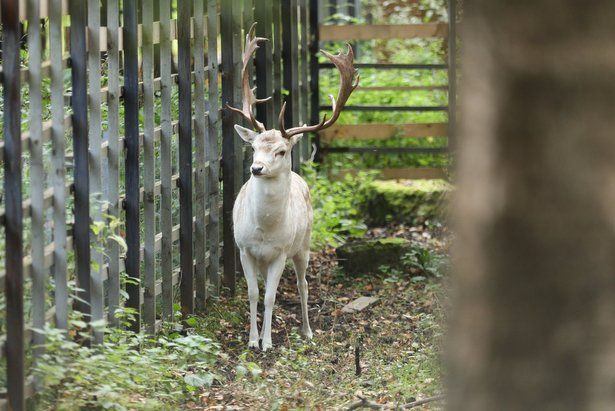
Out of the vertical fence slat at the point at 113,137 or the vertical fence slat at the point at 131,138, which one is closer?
the vertical fence slat at the point at 113,137

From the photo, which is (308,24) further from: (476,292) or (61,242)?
(476,292)

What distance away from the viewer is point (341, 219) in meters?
11.4

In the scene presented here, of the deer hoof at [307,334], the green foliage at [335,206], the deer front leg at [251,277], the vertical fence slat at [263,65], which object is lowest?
the deer hoof at [307,334]

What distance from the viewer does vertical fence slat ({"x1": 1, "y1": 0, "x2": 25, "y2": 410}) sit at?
4.87 meters

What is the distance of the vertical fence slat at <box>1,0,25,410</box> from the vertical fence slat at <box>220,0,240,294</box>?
12.8 ft

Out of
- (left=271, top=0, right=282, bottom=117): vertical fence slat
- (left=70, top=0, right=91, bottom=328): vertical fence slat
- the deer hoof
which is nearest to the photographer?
(left=70, top=0, right=91, bottom=328): vertical fence slat

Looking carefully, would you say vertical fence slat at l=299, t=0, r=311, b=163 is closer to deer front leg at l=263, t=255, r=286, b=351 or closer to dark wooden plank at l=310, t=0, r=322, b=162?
dark wooden plank at l=310, t=0, r=322, b=162

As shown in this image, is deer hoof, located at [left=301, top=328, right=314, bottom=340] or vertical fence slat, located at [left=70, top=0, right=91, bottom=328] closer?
vertical fence slat, located at [left=70, top=0, right=91, bottom=328]

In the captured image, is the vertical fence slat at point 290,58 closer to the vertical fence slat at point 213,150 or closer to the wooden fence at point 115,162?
the wooden fence at point 115,162

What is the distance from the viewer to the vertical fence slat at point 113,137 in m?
6.26

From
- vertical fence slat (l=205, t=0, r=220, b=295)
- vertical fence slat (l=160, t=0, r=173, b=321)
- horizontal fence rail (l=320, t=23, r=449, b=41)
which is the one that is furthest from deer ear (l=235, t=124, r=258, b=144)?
horizontal fence rail (l=320, t=23, r=449, b=41)

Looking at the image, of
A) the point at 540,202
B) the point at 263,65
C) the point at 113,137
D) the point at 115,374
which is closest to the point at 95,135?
the point at 113,137

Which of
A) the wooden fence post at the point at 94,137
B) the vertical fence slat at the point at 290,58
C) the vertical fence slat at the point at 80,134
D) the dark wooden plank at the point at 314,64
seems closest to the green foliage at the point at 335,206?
the vertical fence slat at the point at 290,58

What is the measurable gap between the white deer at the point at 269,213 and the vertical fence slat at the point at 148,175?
861 millimetres
